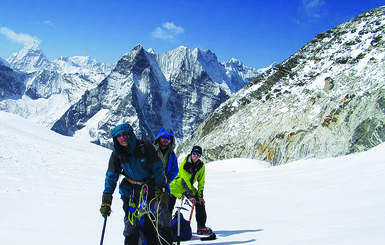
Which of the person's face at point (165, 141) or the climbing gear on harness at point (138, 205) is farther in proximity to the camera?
the person's face at point (165, 141)

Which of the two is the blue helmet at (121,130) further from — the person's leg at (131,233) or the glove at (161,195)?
the person's leg at (131,233)

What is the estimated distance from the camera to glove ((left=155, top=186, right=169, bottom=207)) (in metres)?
4.74

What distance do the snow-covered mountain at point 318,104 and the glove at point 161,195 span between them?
20.7 meters

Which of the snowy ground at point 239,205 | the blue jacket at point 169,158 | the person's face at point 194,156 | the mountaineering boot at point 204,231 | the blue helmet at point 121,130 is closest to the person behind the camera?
the blue helmet at point 121,130

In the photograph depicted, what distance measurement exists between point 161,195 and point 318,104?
27.4m

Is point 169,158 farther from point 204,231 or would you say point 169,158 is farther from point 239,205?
point 239,205

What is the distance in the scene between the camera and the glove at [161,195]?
4.74 metres

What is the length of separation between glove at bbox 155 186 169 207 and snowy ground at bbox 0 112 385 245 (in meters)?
1.94

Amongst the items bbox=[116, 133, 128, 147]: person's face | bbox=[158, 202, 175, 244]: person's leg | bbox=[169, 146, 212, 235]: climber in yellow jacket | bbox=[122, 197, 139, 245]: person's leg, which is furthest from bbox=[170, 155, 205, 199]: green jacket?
bbox=[116, 133, 128, 147]: person's face

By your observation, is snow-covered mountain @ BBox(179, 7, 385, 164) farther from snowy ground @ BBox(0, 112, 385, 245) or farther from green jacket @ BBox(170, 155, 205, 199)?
green jacket @ BBox(170, 155, 205, 199)

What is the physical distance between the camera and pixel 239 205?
1014cm

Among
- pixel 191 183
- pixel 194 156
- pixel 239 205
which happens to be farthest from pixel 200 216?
pixel 239 205

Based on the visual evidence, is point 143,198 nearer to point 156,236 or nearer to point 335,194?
point 156,236

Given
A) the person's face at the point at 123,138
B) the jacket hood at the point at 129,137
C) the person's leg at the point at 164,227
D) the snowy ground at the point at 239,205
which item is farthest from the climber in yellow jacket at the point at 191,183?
the person's face at the point at 123,138
